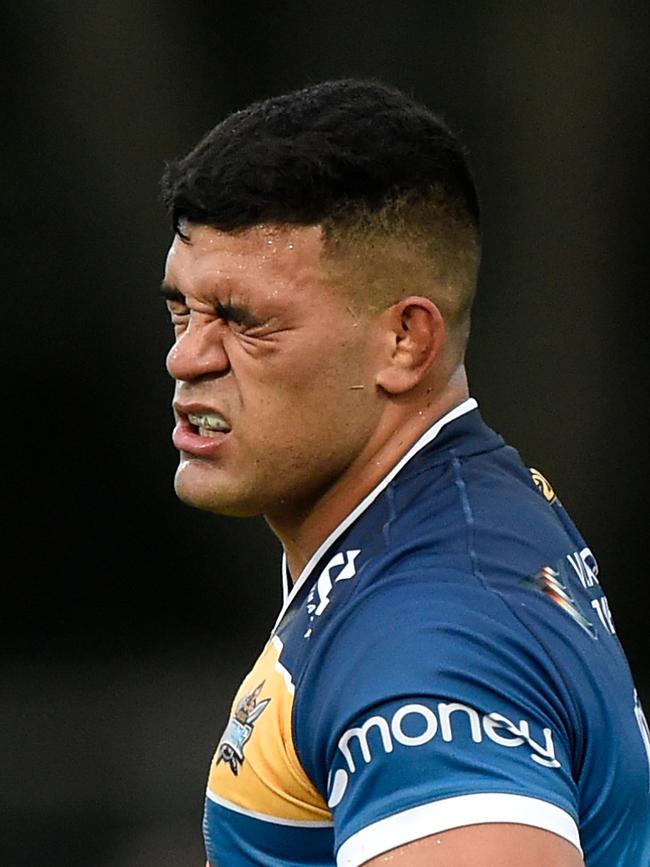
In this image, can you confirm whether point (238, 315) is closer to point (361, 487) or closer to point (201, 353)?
point (201, 353)

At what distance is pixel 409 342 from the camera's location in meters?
1.38

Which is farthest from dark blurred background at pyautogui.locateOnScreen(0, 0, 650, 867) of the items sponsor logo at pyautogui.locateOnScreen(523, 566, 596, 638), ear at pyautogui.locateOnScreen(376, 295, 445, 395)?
sponsor logo at pyautogui.locateOnScreen(523, 566, 596, 638)

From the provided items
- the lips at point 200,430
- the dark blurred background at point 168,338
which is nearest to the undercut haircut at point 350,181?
the lips at point 200,430

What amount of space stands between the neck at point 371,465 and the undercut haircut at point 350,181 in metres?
0.08

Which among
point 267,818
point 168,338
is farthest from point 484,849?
point 168,338

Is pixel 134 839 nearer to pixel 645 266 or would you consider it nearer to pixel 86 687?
pixel 86 687

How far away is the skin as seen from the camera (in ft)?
4.39

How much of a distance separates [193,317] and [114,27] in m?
2.00

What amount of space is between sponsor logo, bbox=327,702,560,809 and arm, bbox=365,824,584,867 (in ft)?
0.19

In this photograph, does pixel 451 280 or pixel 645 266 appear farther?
pixel 645 266

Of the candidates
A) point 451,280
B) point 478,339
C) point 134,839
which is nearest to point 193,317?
point 451,280

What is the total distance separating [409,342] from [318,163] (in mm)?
184

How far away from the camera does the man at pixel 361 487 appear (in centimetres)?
112

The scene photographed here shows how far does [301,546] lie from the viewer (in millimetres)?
1477
